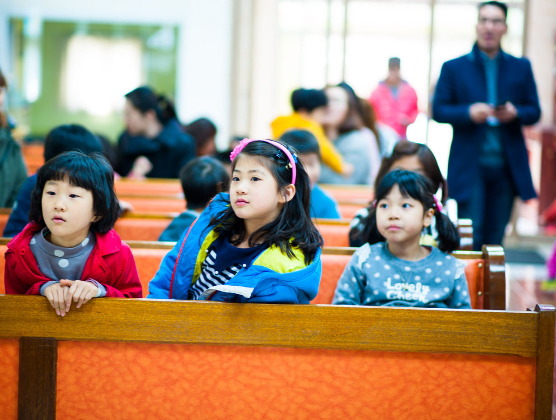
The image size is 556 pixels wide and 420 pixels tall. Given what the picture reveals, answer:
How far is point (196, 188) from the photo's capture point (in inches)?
151

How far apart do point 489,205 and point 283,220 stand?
109 inches

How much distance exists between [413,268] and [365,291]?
19cm

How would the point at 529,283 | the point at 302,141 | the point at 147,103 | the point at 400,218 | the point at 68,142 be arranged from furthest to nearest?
the point at 529,283, the point at 147,103, the point at 302,141, the point at 68,142, the point at 400,218

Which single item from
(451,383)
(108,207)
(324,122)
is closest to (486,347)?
(451,383)

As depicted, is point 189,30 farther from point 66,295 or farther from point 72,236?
point 66,295

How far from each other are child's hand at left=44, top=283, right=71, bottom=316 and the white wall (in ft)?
29.0

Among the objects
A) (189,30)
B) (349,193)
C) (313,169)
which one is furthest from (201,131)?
(189,30)

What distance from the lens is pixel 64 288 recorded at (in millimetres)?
2117

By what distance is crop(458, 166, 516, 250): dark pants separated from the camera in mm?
A: 4953

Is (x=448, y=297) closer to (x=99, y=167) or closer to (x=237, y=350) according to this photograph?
(x=237, y=350)

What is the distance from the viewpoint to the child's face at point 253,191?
8.14ft

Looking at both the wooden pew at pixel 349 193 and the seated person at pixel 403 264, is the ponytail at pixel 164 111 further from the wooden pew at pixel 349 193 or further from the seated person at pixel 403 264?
the seated person at pixel 403 264

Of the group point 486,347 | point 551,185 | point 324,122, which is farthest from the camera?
point 551,185

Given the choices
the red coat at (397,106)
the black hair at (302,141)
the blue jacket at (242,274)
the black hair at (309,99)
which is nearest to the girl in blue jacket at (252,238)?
the blue jacket at (242,274)
